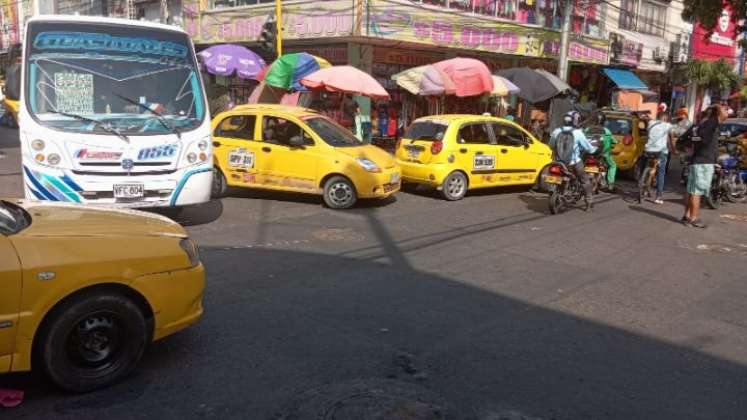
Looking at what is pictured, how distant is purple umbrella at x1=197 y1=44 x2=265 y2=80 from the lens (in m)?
19.0

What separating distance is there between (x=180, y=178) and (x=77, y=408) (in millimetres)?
4626

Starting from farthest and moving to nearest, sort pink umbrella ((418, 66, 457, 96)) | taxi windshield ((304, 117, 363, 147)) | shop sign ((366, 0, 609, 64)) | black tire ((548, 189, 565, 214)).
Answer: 1. shop sign ((366, 0, 609, 64))
2. pink umbrella ((418, 66, 457, 96))
3. taxi windshield ((304, 117, 363, 147))
4. black tire ((548, 189, 565, 214))

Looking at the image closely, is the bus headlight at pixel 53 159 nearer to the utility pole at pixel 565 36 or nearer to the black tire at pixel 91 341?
the black tire at pixel 91 341

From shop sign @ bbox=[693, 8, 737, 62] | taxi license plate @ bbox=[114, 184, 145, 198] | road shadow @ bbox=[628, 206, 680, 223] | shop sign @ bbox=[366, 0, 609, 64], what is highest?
shop sign @ bbox=[693, 8, 737, 62]

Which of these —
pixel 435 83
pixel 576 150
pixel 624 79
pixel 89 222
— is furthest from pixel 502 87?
pixel 89 222

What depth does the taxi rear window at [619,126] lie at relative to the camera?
15.3 metres

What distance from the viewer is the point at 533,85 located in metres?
18.0

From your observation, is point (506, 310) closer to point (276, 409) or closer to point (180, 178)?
point (276, 409)

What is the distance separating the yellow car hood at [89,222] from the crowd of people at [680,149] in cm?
788

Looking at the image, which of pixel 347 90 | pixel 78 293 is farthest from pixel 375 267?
pixel 347 90

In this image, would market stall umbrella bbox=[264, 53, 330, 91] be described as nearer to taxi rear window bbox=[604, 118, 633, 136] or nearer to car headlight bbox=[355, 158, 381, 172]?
car headlight bbox=[355, 158, 381, 172]

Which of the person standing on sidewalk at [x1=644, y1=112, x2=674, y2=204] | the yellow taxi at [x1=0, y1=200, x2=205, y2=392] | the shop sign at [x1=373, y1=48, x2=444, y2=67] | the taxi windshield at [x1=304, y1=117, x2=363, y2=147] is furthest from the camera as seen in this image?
the shop sign at [x1=373, y1=48, x2=444, y2=67]

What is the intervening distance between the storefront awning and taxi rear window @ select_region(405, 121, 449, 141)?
18167 mm

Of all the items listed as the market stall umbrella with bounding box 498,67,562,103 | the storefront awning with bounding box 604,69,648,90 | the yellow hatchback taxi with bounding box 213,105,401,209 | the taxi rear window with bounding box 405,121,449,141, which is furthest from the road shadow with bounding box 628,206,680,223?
the storefront awning with bounding box 604,69,648,90
